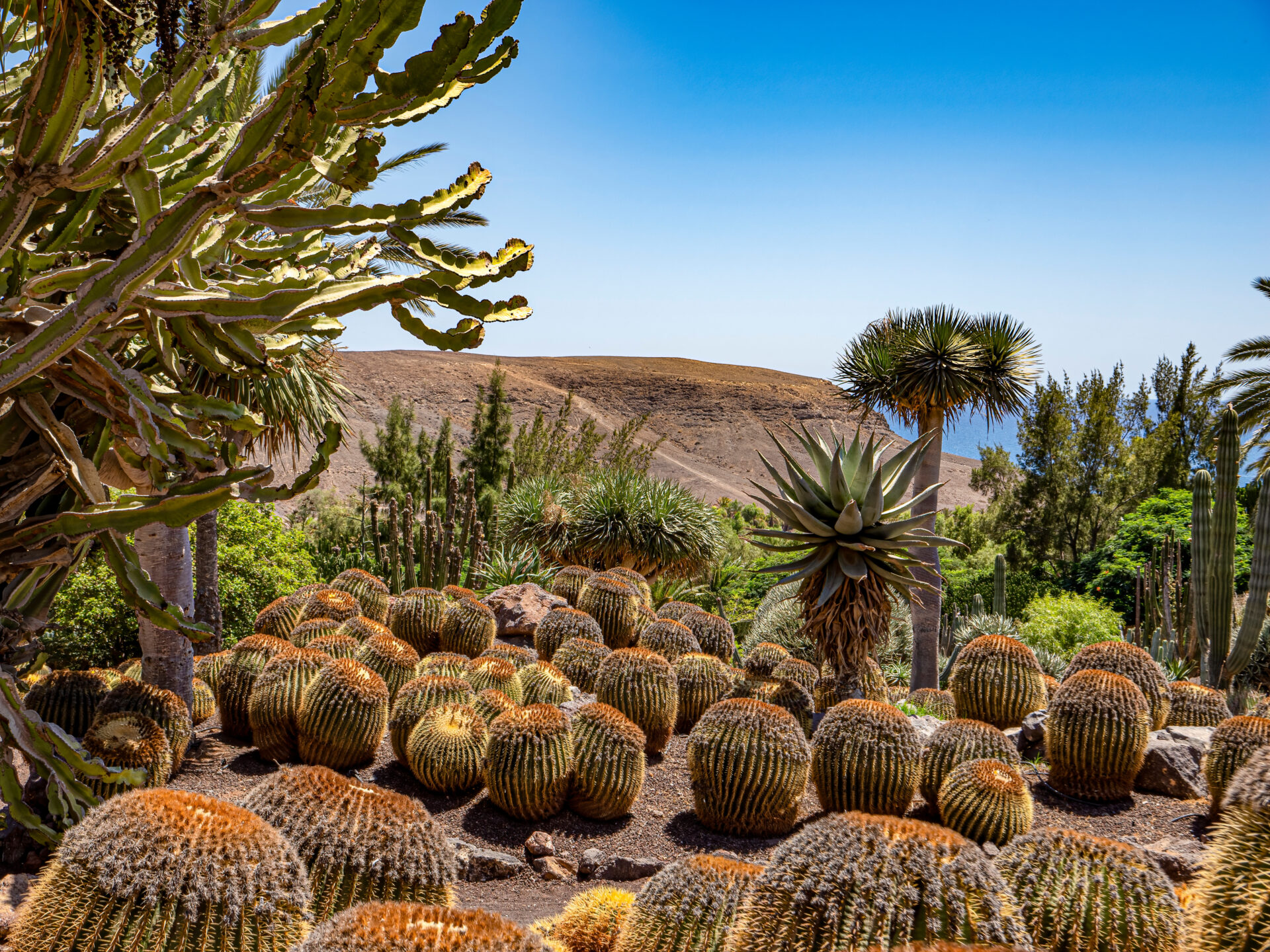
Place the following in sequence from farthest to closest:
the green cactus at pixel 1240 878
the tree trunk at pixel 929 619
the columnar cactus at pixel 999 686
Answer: the tree trunk at pixel 929 619 < the columnar cactus at pixel 999 686 < the green cactus at pixel 1240 878

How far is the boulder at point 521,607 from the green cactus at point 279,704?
381 cm

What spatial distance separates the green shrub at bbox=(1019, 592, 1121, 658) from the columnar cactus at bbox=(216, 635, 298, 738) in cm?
1649

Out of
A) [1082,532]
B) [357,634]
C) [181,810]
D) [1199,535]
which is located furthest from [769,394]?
[181,810]

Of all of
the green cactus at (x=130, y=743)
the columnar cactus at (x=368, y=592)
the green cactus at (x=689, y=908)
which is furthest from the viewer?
the columnar cactus at (x=368, y=592)

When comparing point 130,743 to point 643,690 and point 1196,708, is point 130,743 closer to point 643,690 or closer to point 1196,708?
point 643,690

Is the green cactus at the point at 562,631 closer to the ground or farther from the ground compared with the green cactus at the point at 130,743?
farther from the ground

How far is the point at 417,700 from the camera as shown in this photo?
731 cm

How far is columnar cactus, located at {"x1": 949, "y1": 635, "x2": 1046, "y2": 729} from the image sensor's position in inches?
341

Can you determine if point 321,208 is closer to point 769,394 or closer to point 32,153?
point 32,153

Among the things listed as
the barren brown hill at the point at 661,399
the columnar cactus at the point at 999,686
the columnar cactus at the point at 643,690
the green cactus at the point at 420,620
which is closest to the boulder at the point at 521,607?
the green cactus at the point at 420,620

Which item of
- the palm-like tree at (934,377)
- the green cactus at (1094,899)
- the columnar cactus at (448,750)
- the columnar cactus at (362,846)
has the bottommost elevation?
the columnar cactus at (448,750)

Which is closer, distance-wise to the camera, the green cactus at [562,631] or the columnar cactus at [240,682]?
the columnar cactus at [240,682]

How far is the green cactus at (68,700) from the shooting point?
607 cm

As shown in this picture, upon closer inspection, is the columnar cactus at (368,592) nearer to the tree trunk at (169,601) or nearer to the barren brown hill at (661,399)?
the tree trunk at (169,601)
